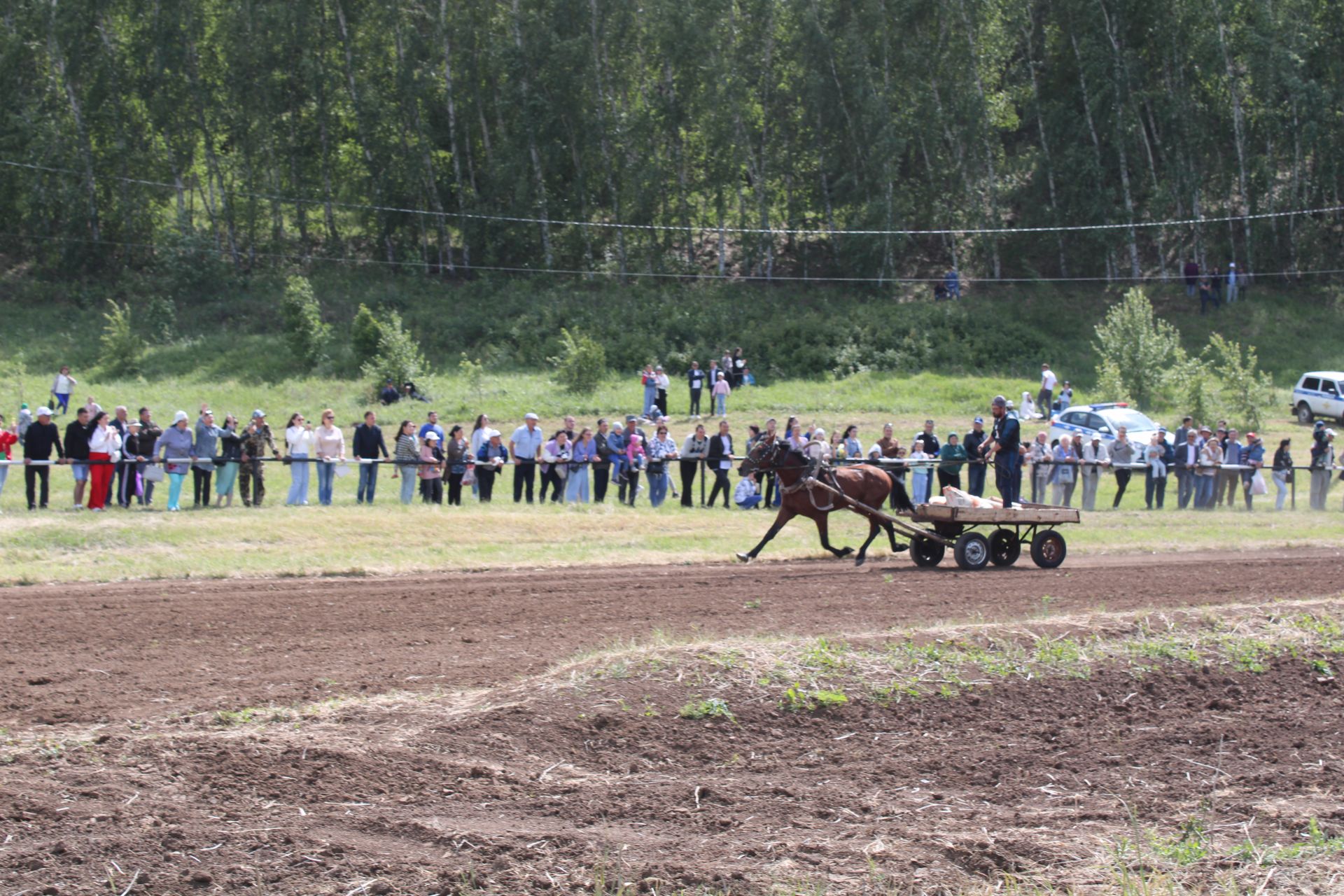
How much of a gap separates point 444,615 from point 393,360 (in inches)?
1119

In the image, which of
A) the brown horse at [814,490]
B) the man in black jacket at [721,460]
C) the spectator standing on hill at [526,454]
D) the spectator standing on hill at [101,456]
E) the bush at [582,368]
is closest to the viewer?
the brown horse at [814,490]

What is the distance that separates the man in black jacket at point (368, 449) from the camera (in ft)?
68.4

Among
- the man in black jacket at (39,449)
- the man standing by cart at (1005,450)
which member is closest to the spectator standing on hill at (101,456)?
the man in black jacket at (39,449)

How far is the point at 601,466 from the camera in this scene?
22.0 meters

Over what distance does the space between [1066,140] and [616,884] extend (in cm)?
5255

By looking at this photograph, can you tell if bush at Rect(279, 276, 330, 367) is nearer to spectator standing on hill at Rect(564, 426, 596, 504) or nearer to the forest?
the forest

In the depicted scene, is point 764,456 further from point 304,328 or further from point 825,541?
point 304,328

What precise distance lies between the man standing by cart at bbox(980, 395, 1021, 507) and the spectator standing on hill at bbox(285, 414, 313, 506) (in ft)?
34.6

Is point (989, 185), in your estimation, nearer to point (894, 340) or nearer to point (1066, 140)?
point (1066, 140)

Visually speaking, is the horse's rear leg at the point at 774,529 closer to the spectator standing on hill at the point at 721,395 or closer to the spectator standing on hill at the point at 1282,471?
the spectator standing on hill at the point at 1282,471

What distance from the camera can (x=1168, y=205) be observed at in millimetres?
53000

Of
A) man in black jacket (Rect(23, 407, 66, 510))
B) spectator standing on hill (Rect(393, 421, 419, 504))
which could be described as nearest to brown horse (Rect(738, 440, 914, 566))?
spectator standing on hill (Rect(393, 421, 419, 504))

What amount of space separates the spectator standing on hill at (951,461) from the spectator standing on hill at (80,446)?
13813 millimetres

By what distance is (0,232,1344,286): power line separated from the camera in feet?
171
